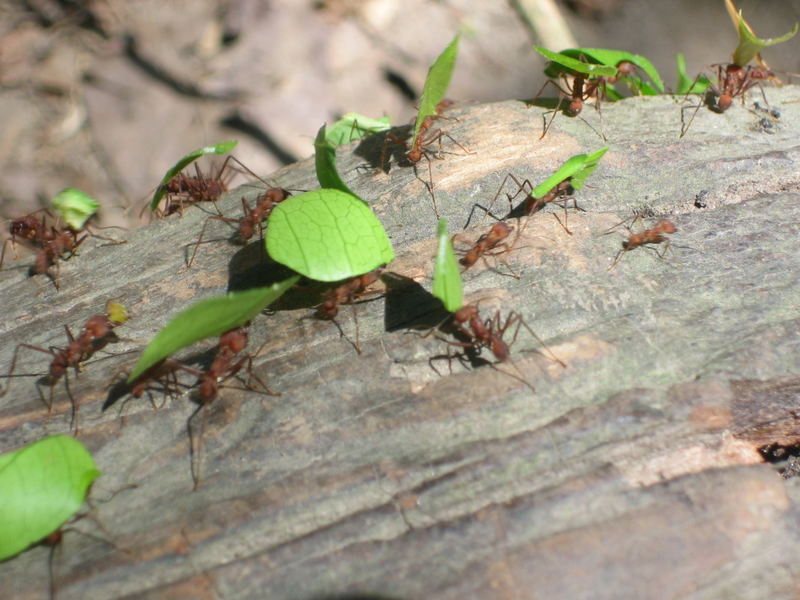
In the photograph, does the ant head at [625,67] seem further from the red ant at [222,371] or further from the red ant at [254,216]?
the red ant at [222,371]

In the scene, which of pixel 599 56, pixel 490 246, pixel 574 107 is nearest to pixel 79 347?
pixel 490 246

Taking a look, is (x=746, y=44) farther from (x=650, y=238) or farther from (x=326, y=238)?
(x=326, y=238)

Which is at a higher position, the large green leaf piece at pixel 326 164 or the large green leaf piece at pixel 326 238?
the large green leaf piece at pixel 326 164

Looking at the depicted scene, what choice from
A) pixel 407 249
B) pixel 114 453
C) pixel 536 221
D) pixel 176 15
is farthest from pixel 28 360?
pixel 176 15

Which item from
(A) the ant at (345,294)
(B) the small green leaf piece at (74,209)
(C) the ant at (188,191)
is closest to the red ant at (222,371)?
(A) the ant at (345,294)

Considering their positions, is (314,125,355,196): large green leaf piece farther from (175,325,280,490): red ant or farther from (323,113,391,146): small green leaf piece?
(323,113,391,146): small green leaf piece

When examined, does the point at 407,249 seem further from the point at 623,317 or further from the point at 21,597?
the point at 21,597
